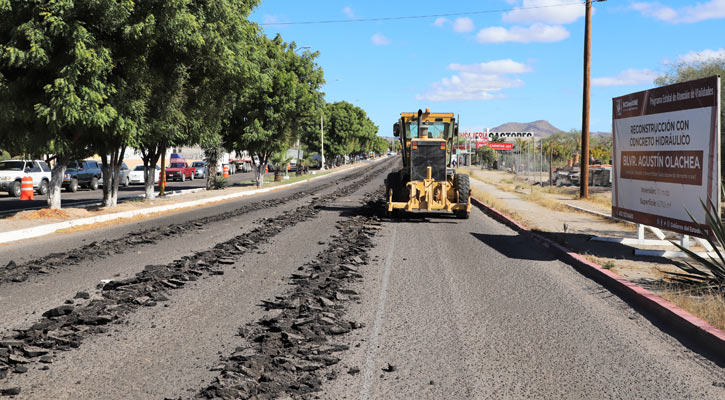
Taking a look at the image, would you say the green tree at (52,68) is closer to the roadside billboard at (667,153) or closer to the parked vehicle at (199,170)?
the roadside billboard at (667,153)

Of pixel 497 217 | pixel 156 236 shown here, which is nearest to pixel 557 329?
pixel 156 236

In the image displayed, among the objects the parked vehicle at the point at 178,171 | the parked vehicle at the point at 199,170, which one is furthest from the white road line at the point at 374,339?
the parked vehicle at the point at 199,170

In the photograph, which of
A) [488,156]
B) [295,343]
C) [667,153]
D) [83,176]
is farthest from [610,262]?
[488,156]

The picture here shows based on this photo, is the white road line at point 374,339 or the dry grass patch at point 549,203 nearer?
the white road line at point 374,339

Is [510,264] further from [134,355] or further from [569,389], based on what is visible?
[134,355]

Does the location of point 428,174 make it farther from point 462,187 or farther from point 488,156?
point 488,156

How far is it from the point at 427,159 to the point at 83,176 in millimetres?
24770

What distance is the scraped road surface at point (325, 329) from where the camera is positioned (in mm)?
4953

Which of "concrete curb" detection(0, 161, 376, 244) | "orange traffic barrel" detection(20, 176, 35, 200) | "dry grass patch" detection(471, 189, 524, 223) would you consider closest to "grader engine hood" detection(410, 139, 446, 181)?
"dry grass patch" detection(471, 189, 524, 223)

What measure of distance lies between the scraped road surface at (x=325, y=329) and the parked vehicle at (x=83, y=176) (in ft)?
79.0

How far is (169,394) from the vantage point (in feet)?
15.4

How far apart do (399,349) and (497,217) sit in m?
14.8

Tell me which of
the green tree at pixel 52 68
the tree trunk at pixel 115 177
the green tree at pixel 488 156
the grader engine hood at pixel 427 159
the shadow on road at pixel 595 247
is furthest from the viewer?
the green tree at pixel 488 156

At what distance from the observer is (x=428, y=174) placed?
18.1 m
